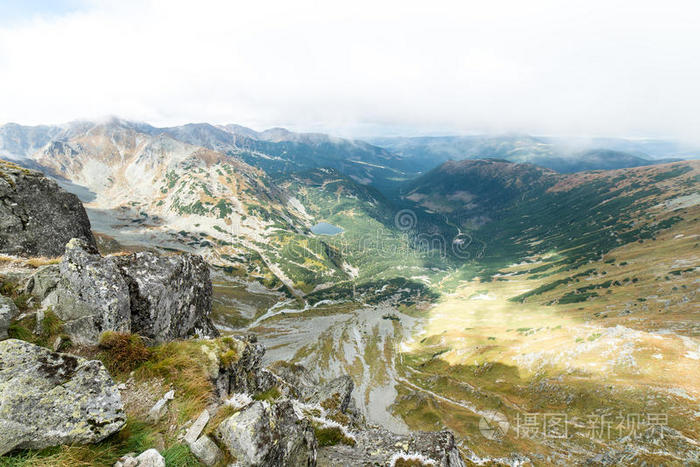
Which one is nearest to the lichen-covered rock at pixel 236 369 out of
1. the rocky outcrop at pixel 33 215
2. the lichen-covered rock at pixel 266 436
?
the lichen-covered rock at pixel 266 436

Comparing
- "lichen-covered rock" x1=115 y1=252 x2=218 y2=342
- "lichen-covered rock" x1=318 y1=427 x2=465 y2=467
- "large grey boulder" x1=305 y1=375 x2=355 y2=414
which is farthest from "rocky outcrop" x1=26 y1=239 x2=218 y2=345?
"large grey boulder" x1=305 y1=375 x2=355 y2=414

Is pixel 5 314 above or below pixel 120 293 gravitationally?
above

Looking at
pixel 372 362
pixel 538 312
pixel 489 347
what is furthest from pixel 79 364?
pixel 538 312

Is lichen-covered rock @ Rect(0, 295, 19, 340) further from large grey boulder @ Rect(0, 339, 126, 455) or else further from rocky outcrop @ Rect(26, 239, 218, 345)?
large grey boulder @ Rect(0, 339, 126, 455)

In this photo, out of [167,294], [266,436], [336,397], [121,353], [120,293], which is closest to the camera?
[266,436]

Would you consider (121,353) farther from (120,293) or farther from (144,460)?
(144,460)

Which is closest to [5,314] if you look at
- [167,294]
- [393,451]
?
[167,294]

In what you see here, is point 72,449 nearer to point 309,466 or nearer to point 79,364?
point 79,364

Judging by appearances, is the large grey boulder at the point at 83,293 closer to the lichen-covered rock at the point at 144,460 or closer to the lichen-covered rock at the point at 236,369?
the lichen-covered rock at the point at 236,369
